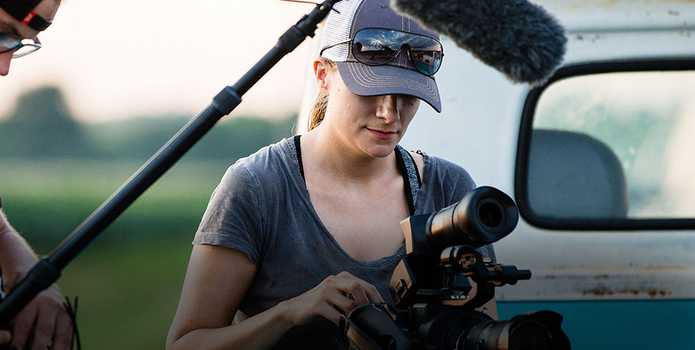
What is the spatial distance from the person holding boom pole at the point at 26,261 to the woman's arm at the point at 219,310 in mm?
534

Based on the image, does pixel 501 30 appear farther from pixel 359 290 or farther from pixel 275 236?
pixel 275 236

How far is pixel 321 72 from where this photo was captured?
12.6 ft

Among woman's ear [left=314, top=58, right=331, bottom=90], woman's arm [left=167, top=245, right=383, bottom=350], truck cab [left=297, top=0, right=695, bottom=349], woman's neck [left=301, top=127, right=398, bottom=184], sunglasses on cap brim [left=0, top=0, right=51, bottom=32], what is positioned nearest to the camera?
sunglasses on cap brim [left=0, top=0, right=51, bottom=32]

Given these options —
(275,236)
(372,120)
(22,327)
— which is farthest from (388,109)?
(22,327)

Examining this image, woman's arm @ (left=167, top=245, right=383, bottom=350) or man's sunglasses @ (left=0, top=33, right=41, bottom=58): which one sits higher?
man's sunglasses @ (left=0, top=33, right=41, bottom=58)

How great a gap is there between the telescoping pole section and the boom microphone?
36 cm

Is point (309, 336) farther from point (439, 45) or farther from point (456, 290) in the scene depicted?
point (439, 45)

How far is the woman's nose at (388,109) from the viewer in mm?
3611

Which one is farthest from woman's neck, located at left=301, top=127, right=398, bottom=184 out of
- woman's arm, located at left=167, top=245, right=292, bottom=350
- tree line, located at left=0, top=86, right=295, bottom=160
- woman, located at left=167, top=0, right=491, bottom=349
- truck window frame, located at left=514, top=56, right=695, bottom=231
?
tree line, located at left=0, top=86, right=295, bottom=160

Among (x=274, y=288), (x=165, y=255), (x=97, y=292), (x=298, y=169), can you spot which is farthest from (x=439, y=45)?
(x=165, y=255)

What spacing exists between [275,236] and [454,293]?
62 centimetres

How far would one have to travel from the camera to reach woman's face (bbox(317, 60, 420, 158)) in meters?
3.62

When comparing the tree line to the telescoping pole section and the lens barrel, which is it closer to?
the lens barrel

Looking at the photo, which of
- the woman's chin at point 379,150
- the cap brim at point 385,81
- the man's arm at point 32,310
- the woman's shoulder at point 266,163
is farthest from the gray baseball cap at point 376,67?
the man's arm at point 32,310
